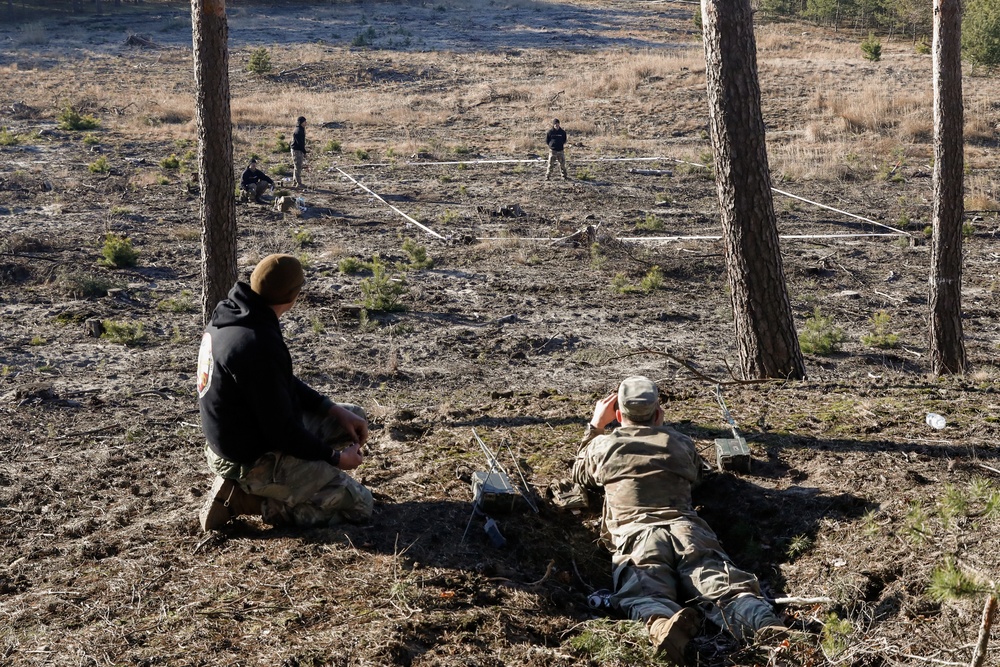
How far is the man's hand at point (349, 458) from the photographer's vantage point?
4.49 meters

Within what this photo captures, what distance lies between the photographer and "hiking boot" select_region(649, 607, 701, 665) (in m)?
3.46

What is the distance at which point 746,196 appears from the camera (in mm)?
7164

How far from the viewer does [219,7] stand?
7402 mm

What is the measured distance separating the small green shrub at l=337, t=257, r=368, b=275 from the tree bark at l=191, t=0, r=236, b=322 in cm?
517

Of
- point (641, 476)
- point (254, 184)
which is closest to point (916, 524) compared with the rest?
point (641, 476)

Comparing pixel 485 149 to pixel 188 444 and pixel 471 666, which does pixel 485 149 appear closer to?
pixel 188 444

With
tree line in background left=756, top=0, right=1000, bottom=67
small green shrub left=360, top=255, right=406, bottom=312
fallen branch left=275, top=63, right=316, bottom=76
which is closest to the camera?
small green shrub left=360, top=255, right=406, bottom=312

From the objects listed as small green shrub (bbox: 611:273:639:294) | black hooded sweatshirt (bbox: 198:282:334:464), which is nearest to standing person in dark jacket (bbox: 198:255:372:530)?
black hooded sweatshirt (bbox: 198:282:334:464)

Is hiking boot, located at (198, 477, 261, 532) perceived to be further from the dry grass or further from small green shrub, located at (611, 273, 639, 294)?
the dry grass

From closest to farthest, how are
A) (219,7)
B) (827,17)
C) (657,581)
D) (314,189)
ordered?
(657,581) < (219,7) < (314,189) < (827,17)

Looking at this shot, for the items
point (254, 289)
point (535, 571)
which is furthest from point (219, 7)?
point (535, 571)

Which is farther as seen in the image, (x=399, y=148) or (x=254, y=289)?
(x=399, y=148)

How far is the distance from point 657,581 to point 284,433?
73.5 inches

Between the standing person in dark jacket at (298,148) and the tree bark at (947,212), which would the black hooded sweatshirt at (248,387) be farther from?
the standing person in dark jacket at (298,148)
